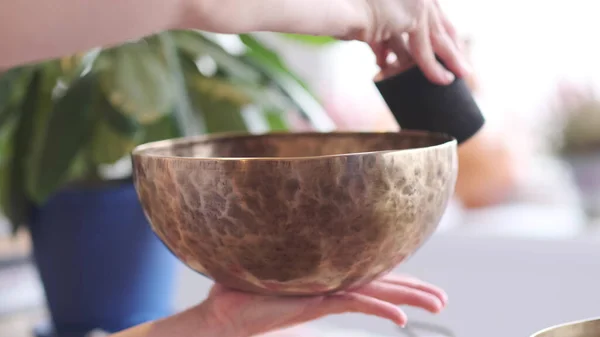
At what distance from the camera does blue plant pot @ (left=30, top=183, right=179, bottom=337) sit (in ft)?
2.24

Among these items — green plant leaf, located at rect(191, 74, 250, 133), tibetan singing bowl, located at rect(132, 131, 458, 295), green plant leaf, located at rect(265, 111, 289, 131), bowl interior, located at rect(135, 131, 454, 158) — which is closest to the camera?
tibetan singing bowl, located at rect(132, 131, 458, 295)

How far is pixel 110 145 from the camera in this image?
2.25ft

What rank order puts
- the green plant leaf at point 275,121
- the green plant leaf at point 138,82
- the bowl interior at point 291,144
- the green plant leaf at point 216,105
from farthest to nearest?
1. the green plant leaf at point 275,121
2. the green plant leaf at point 216,105
3. the green plant leaf at point 138,82
4. the bowl interior at point 291,144

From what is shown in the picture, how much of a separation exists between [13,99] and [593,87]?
110 cm

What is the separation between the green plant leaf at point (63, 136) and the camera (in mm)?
656

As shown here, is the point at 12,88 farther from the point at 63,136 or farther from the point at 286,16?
the point at 286,16

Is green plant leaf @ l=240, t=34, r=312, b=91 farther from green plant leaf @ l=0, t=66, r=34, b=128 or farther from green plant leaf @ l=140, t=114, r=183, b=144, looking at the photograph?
green plant leaf @ l=0, t=66, r=34, b=128

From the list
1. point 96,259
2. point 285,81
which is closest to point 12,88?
point 96,259

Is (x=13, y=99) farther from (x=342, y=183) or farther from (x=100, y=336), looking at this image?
(x=342, y=183)

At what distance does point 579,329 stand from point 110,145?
493 mm

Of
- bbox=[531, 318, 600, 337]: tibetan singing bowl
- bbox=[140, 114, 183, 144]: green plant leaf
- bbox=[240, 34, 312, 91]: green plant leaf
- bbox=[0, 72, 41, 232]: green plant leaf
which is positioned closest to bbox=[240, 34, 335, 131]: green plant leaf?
bbox=[240, 34, 312, 91]: green plant leaf

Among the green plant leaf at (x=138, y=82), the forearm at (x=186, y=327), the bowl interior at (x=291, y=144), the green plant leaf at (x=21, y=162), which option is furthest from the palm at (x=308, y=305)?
the green plant leaf at (x=21, y=162)

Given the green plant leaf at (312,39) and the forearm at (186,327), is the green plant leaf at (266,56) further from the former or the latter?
the forearm at (186,327)

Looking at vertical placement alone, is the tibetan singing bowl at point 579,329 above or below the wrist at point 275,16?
below
